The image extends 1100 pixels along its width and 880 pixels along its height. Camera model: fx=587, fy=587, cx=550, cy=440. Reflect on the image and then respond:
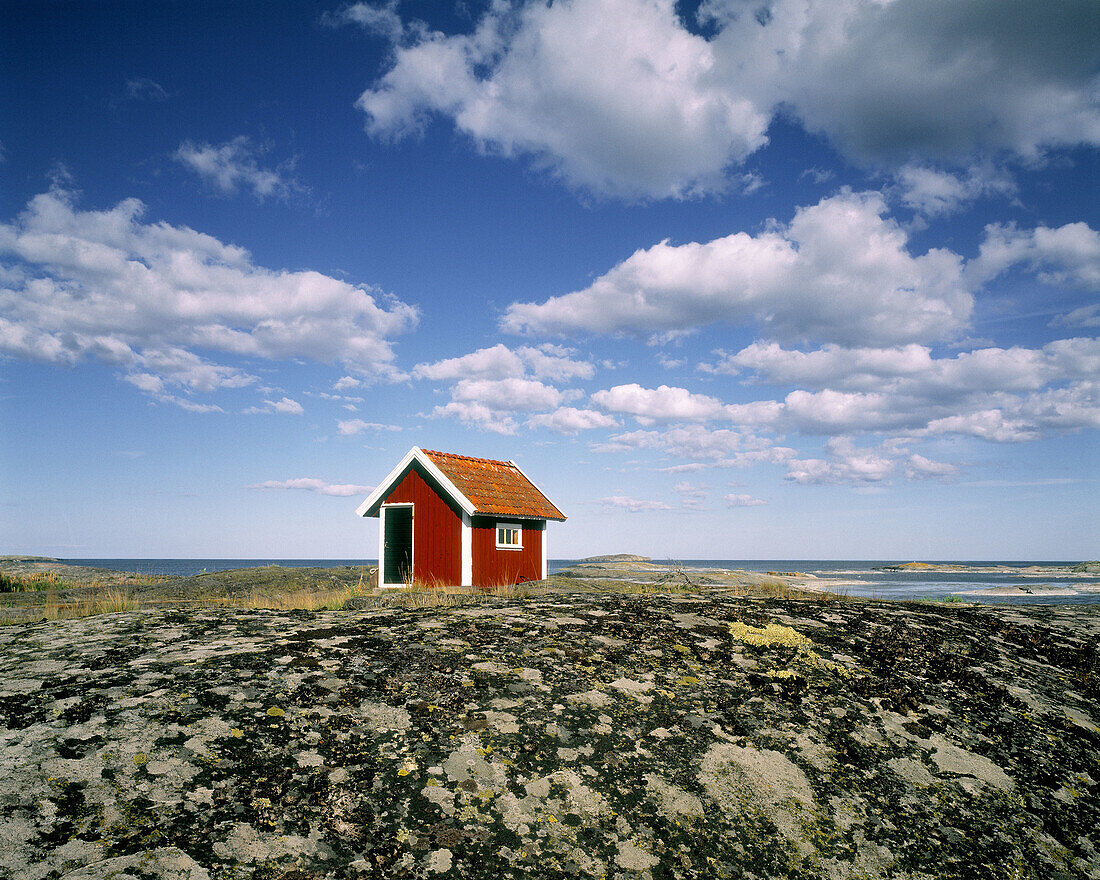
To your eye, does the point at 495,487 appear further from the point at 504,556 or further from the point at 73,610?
the point at 73,610

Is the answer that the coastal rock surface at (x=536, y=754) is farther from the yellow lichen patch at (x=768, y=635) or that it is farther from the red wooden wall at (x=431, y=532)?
the red wooden wall at (x=431, y=532)

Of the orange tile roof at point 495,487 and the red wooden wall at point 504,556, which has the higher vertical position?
the orange tile roof at point 495,487

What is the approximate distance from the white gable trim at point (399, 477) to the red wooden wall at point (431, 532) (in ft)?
1.09

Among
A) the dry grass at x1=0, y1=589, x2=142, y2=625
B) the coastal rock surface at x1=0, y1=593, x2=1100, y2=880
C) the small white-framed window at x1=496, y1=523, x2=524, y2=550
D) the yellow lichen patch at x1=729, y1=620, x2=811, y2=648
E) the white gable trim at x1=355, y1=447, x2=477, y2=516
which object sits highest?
the white gable trim at x1=355, y1=447, x2=477, y2=516

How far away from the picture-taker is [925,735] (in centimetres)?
434

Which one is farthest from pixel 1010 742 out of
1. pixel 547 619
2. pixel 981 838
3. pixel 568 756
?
pixel 547 619

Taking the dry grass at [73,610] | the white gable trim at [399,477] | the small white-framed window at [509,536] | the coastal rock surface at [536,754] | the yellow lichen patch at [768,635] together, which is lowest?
the coastal rock surface at [536,754]

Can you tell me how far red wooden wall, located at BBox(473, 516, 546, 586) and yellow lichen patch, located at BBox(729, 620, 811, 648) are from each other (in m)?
13.1

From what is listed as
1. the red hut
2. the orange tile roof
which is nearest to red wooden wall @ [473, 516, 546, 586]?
the red hut

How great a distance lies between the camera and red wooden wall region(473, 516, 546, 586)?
65.3 ft

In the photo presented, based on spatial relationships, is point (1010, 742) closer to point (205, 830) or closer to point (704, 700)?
point (704, 700)

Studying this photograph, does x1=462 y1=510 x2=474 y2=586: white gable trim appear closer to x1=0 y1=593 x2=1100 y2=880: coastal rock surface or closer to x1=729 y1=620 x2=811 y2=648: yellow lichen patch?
x1=0 y1=593 x2=1100 y2=880: coastal rock surface

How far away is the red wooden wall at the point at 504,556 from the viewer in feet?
65.3

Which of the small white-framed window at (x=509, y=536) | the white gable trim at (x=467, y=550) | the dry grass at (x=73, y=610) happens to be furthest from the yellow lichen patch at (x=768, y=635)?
the small white-framed window at (x=509, y=536)
